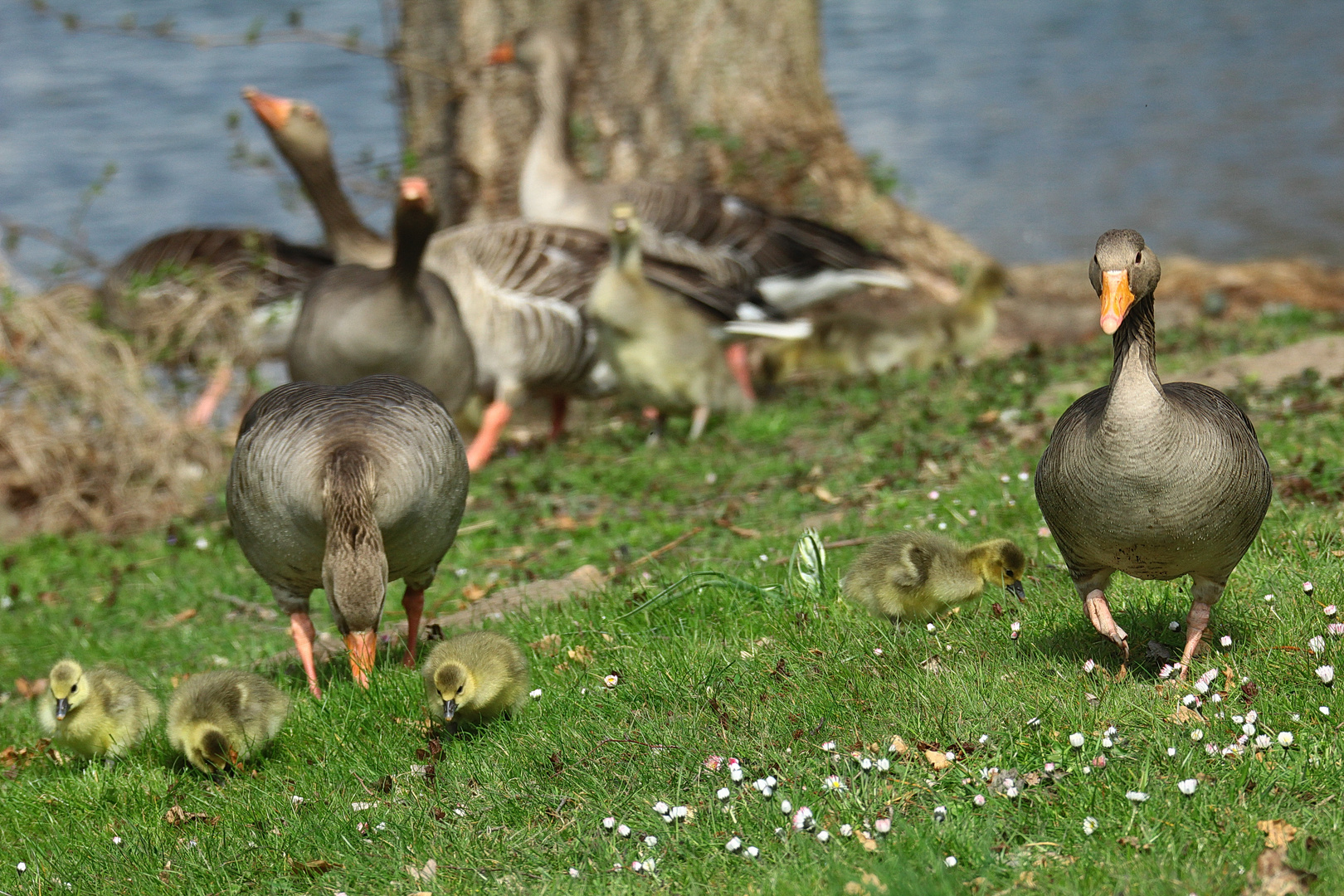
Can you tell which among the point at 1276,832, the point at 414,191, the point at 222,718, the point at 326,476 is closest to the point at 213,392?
the point at 414,191

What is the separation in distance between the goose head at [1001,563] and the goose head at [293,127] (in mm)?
7482

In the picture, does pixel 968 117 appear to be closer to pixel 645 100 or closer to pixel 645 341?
pixel 645 100

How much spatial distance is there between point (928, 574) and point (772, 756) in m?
1.18

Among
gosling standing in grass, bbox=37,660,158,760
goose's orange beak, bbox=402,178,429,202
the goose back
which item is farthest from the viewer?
goose's orange beak, bbox=402,178,429,202

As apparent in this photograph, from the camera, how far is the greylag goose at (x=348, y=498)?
4.73 metres

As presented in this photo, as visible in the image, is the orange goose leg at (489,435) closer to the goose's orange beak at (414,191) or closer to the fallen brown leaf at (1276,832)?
the goose's orange beak at (414,191)

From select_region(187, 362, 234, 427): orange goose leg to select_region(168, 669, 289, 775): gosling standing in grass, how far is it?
22.3 feet

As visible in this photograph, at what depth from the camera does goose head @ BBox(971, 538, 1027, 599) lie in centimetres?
486

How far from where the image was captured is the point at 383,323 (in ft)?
27.3

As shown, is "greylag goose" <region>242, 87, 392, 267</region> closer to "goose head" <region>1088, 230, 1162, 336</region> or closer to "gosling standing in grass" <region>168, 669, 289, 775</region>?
"gosling standing in grass" <region>168, 669, 289, 775</region>

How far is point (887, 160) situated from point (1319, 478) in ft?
58.7

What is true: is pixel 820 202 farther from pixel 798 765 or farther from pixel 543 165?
pixel 798 765

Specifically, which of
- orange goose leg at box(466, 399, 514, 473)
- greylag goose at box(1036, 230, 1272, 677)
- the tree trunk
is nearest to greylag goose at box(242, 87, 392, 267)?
orange goose leg at box(466, 399, 514, 473)

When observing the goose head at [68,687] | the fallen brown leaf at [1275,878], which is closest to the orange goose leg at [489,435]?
the goose head at [68,687]
